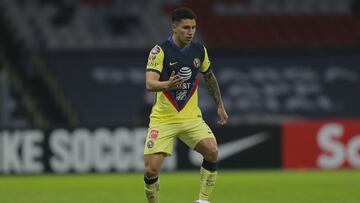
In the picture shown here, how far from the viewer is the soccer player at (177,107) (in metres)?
9.73

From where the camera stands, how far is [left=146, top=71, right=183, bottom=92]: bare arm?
9219 mm

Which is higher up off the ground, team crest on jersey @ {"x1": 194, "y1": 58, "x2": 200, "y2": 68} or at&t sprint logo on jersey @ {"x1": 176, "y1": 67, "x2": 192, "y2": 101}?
team crest on jersey @ {"x1": 194, "y1": 58, "x2": 200, "y2": 68}

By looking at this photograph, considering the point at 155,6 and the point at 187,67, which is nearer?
the point at 187,67

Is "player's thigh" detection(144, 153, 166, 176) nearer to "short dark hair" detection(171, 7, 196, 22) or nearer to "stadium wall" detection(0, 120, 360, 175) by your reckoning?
"short dark hair" detection(171, 7, 196, 22)

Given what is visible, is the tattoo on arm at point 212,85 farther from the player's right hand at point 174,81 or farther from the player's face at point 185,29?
the player's right hand at point 174,81

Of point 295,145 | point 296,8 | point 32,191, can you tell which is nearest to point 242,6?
point 296,8

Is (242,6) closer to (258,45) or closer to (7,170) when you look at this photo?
(258,45)

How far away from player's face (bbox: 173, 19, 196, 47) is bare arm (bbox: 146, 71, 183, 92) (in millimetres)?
456

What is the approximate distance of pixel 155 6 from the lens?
26.5 m

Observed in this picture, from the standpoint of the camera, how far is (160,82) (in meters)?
9.41

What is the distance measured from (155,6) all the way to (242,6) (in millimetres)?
2322

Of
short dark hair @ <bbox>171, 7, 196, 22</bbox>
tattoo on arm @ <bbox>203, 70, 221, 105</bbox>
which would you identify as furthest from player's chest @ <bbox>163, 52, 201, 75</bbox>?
tattoo on arm @ <bbox>203, 70, 221, 105</bbox>

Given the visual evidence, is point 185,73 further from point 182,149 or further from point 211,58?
point 211,58

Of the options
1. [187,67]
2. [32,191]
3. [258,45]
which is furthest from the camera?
[258,45]
